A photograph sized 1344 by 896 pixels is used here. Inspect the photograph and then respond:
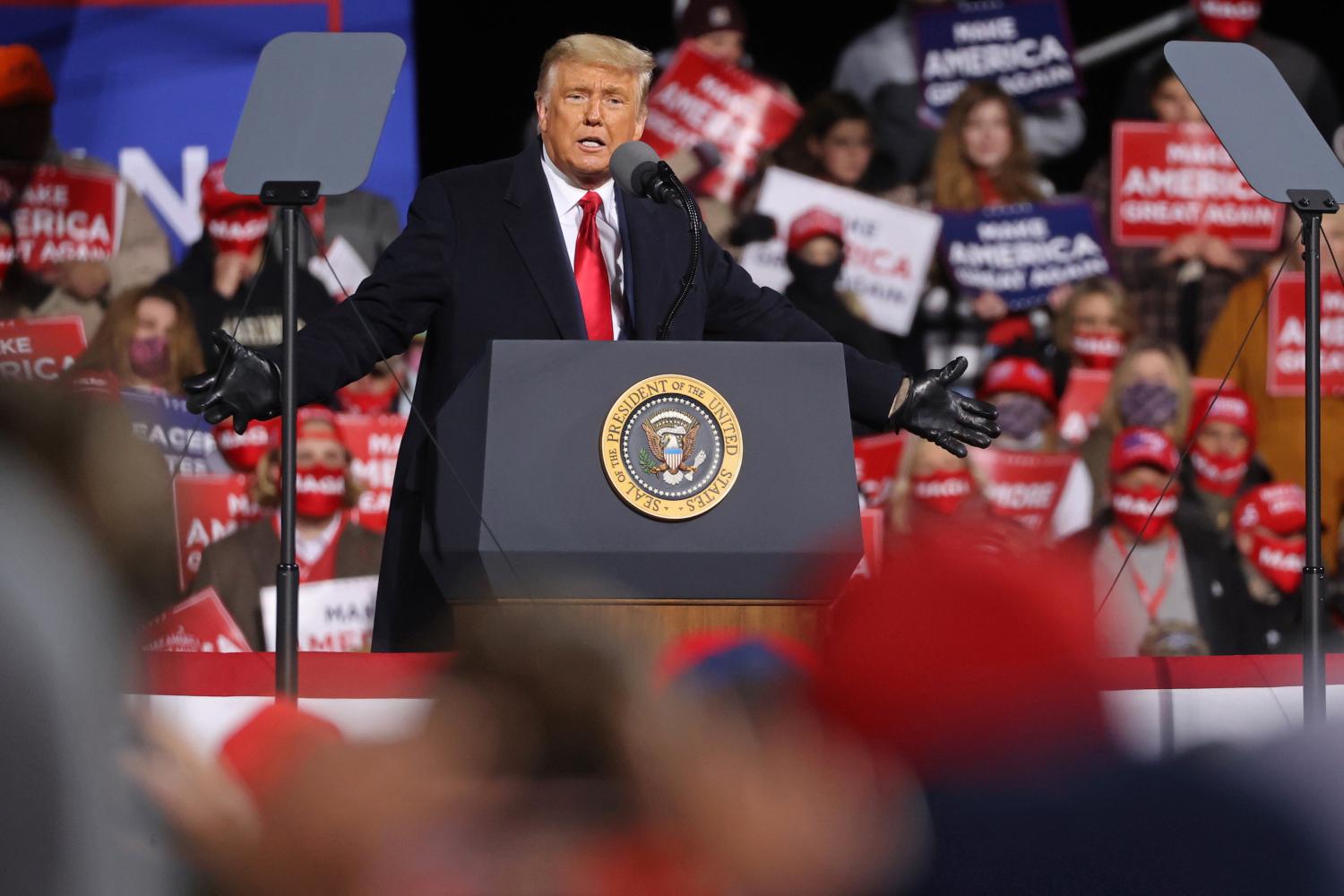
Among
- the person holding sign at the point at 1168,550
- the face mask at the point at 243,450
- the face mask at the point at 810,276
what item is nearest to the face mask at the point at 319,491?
the face mask at the point at 243,450

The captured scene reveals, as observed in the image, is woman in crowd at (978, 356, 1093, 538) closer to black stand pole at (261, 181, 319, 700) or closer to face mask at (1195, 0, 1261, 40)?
face mask at (1195, 0, 1261, 40)

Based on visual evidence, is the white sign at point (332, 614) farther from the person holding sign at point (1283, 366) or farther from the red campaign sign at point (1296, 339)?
the red campaign sign at point (1296, 339)

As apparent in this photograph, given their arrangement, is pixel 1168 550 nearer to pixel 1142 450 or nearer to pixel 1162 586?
pixel 1162 586

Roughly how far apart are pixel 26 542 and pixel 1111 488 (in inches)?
177

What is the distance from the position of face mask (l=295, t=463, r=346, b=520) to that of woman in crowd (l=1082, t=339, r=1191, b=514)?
7.12 ft

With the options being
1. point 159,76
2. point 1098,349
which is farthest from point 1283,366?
point 159,76

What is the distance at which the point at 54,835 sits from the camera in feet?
1.61

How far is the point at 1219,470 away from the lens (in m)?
4.76

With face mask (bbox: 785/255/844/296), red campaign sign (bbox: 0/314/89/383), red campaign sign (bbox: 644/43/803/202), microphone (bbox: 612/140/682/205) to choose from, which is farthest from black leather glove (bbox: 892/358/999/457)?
red campaign sign (bbox: 644/43/803/202)

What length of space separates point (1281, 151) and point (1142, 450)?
2.27 meters

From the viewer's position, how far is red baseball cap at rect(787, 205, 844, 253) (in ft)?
15.7

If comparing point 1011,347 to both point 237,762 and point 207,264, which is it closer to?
point 207,264

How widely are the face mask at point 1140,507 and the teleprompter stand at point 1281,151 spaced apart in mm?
2118

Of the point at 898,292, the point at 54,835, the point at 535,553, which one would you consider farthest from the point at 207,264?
the point at 54,835
